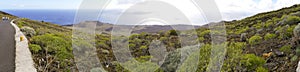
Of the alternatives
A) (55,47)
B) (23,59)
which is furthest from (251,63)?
(55,47)

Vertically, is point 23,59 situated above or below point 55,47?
below

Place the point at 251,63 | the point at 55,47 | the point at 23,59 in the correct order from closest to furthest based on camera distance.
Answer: the point at 251,63 → the point at 23,59 → the point at 55,47

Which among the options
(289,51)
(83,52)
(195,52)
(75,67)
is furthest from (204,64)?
(83,52)

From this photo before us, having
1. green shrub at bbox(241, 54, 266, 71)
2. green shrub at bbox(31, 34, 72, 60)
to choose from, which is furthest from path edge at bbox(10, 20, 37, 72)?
green shrub at bbox(241, 54, 266, 71)

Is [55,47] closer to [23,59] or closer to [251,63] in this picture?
[23,59]

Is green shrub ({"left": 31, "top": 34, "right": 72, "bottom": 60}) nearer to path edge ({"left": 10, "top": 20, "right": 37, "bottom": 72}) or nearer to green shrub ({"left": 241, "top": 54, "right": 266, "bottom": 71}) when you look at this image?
path edge ({"left": 10, "top": 20, "right": 37, "bottom": 72})

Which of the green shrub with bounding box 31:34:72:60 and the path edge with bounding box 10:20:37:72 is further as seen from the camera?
the green shrub with bounding box 31:34:72:60

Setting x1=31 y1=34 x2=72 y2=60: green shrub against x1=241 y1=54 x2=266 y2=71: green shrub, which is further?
x1=31 y1=34 x2=72 y2=60: green shrub

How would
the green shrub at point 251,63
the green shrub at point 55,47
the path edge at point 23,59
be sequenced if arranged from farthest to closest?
the green shrub at point 55,47 → the path edge at point 23,59 → the green shrub at point 251,63

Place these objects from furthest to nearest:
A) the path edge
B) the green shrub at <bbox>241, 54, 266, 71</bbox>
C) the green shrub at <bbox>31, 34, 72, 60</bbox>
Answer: the green shrub at <bbox>31, 34, 72, 60</bbox> → the path edge → the green shrub at <bbox>241, 54, 266, 71</bbox>

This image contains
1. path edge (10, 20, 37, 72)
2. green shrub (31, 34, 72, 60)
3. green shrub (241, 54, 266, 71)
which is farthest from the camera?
green shrub (31, 34, 72, 60)

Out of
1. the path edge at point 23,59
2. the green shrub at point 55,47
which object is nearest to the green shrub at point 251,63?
the path edge at point 23,59

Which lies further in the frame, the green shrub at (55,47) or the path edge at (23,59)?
the green shrub at (55,47)

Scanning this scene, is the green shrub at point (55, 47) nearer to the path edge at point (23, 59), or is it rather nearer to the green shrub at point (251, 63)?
the path edge at point (23, 59)
